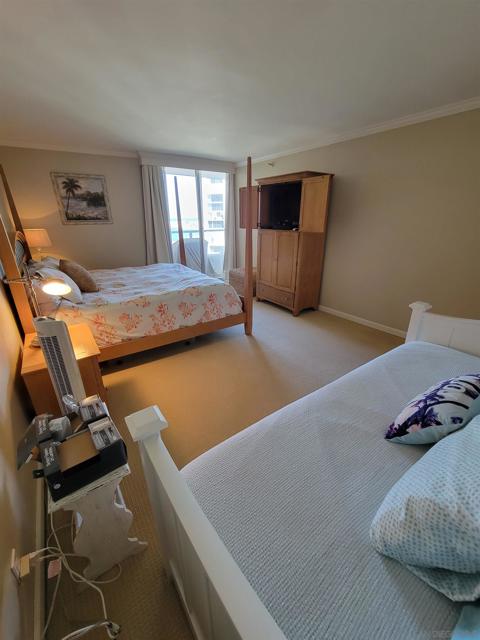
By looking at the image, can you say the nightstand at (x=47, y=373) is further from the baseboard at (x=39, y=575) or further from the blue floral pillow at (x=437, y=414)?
the blue floral pillow at (x=437, y=414)

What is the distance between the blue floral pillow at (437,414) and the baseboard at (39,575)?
140 centimetres

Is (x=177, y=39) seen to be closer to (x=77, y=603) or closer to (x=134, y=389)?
(x=134, y=389)

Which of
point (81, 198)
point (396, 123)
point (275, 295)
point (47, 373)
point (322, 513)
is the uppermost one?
point (396, 123)

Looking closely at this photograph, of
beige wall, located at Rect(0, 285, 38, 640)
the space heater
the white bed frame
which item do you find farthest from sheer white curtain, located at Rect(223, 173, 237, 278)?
the white bed frame

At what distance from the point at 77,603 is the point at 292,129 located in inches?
160

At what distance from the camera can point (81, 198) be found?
3.92m

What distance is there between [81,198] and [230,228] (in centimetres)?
264

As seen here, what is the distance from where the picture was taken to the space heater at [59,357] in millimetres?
1400

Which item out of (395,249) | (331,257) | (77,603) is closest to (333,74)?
(395,249)

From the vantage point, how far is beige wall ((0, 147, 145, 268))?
350 centimetres

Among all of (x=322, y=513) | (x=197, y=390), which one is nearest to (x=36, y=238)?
(x=197, y=390)

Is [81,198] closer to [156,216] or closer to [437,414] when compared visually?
[156,216]

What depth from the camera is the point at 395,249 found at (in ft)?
9.94

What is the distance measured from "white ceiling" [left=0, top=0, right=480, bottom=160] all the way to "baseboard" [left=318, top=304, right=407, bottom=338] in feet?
7.33
